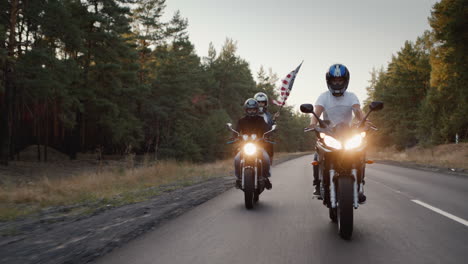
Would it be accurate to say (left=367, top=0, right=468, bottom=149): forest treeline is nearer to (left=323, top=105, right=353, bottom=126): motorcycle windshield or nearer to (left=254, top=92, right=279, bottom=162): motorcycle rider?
(left=254, top=92, right=279, bottom=162): motorcycle rider

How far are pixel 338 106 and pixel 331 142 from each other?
2.94 feet

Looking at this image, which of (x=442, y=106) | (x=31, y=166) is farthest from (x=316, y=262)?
(x=442, y=106)

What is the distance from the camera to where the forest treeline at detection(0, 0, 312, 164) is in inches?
870

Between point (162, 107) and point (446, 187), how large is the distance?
3410cm

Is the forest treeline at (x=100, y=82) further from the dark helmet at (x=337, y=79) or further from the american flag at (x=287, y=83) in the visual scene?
the dark helmet at (x=337, y=79)

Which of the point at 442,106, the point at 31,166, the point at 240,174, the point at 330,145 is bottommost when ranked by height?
the point at 31,166

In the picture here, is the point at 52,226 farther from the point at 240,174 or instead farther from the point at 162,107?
the point at 162,107

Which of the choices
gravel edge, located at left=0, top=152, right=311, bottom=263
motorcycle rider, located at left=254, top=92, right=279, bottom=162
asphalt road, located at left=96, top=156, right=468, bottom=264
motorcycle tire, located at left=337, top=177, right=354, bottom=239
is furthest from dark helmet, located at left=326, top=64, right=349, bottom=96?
gravel edge, located at left=0, top=152, right=311, bottom=263

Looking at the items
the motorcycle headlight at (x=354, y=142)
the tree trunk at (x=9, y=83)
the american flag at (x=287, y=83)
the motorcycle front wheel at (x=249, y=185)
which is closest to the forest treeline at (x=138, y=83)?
the tree trunk at (x=9, y=83)

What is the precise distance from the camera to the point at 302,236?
4570mm

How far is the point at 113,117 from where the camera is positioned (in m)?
33.3

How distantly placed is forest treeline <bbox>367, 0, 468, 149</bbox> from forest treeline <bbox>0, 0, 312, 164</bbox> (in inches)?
664

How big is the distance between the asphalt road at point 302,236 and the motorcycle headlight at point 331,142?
44.8 inches

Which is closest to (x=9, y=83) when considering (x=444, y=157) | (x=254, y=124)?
(x=254, y=124)
